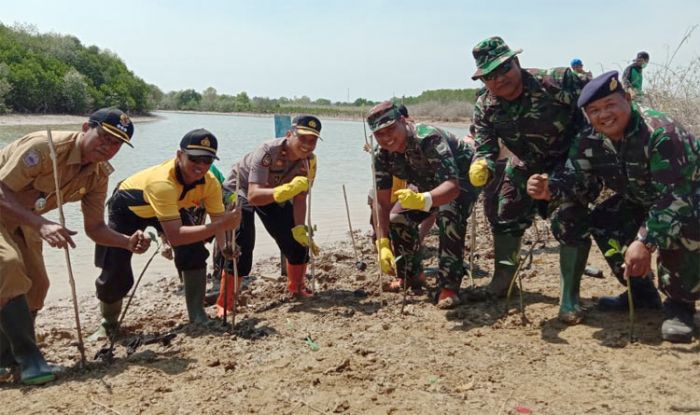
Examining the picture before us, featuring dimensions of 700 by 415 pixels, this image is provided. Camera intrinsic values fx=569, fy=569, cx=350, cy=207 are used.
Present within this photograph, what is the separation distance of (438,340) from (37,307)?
2.61 meters

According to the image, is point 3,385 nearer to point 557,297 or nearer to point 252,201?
point 252,201

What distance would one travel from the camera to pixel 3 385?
10.8 feet

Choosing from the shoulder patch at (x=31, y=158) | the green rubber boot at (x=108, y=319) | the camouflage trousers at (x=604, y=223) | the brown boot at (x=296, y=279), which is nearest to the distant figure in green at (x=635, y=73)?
the camouflage trousers at (x=604, y=223)

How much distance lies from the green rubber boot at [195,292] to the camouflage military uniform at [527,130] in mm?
2287

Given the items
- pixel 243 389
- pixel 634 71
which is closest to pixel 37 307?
pixel 243 389

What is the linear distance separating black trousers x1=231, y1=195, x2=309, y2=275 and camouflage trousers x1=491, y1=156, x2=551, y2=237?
1.81 m

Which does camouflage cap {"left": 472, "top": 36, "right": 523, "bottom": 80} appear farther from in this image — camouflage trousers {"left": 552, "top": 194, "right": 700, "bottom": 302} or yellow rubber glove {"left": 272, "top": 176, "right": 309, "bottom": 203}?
yellow rubber glove {"left": 272, "top": 176, "right": 309, "bottom": 203}

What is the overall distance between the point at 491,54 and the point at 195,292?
2773 mm

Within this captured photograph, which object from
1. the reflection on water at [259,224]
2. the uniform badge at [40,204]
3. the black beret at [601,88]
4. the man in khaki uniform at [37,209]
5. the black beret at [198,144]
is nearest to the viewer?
the black beret at [601,88]

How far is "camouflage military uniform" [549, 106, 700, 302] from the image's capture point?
3.05 metres

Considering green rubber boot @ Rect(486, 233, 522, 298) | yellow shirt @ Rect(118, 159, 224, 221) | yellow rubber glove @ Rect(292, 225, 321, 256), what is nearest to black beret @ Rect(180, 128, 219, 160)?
yellow shirt @ Rect(118, 159, 224, 221)

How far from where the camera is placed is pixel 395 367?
3.15m

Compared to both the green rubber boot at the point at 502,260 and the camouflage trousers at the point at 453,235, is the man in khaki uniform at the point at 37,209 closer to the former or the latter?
the camouflage trousers at the point at 453,235

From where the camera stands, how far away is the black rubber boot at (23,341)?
127 inches
